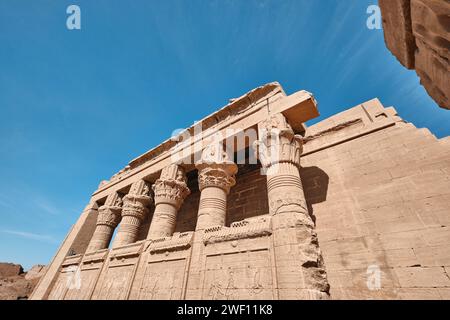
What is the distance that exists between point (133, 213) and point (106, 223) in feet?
6.07

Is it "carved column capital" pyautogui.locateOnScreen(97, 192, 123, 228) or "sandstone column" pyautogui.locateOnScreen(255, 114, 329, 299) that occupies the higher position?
"carved column capital" pyautogui.locateOnScreen(97, 192, 123, 228)

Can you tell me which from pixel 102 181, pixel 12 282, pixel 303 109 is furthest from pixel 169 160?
pixel 12 282

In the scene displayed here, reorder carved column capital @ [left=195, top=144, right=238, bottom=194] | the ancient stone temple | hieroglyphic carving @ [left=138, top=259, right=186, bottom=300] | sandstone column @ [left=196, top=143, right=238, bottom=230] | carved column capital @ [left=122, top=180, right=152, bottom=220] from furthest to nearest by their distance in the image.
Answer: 1. carved column capital @ [left=122, top=180, right=152, bottom=220]
2. carved column capital @ [left=195, top=144, right=238, bottom=194]
3. sandstone column @ [left=196, top=143, right=238, bottom=230]
4. hieroglyphic carving @ [left=138, top=259, right=186, bottom=300]
5. the ancient stone temple

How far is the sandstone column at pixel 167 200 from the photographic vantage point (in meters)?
6.20

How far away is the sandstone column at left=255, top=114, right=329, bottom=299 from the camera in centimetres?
336

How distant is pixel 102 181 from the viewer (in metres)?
11.4

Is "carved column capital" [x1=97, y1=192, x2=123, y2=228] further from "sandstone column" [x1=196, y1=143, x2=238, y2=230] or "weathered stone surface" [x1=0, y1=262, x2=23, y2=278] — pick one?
"weathered stone surface" [x1=0, y1=262, x2=23, y2=278]

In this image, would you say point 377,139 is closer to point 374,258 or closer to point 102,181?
point 374,258

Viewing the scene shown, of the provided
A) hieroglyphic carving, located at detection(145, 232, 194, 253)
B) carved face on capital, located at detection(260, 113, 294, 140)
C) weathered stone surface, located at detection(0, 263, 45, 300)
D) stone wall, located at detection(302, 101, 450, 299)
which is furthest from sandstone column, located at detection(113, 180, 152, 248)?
stone wall, located at detection(302, 101, 450, 299)

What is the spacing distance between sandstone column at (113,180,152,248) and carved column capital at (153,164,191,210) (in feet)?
4.34

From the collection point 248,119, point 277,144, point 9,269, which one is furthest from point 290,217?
point 9,269

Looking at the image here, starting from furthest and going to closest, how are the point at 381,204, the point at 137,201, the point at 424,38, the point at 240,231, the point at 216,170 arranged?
the point at 137,201 → the point at 216,170 → the point at 381,204 → the point at 240,231 → the point at 424,38

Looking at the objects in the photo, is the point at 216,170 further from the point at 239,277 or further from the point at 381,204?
the point at 381,204

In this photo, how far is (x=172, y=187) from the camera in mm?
6879
